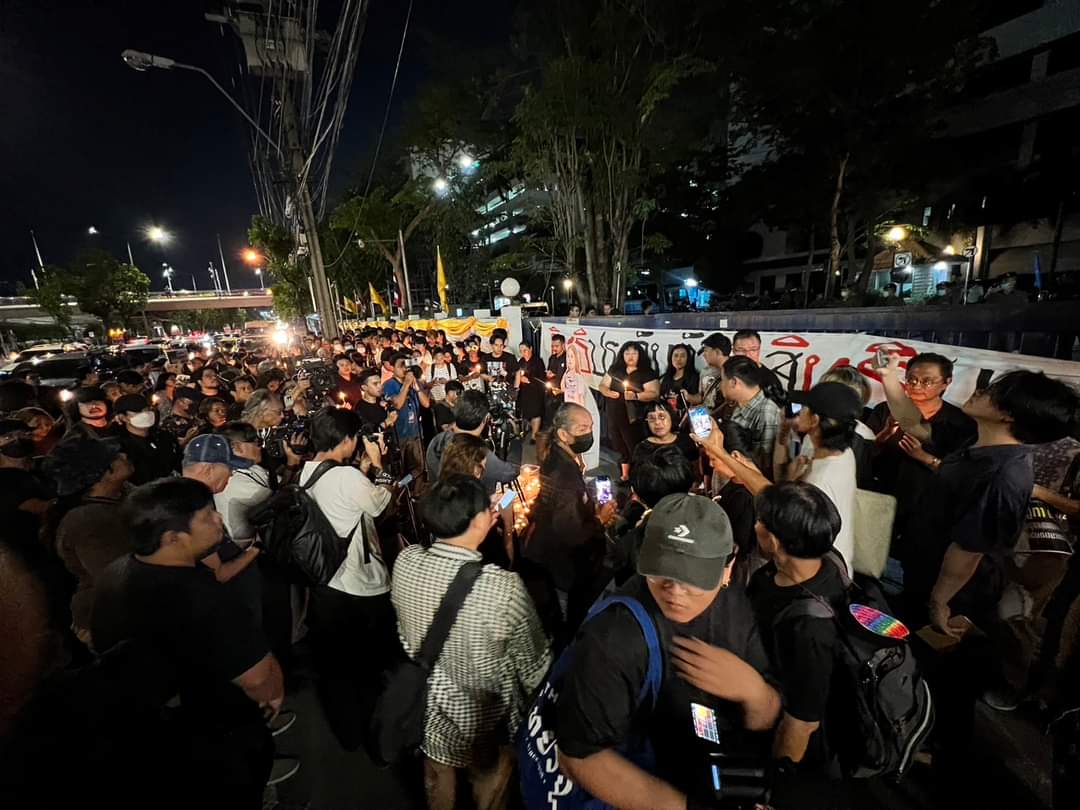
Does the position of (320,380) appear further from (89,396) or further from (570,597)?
(570,597)

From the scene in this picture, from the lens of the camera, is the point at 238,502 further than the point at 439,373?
No

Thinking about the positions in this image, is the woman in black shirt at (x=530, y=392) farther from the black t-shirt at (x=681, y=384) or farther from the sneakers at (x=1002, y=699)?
the sneakers at (x=1002, y=699)

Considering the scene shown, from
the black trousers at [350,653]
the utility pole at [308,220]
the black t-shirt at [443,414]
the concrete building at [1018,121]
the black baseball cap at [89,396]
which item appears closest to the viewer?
the black trousers at [350,653]

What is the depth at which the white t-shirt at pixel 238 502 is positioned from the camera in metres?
3.11

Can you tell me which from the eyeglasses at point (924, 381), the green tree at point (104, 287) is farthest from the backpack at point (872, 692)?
the green tree at point (104, 287)

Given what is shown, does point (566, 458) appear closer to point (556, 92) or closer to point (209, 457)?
point (209, 457)

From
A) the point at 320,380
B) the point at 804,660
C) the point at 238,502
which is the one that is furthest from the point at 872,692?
the point at 320,380

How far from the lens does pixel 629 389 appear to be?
5883mm

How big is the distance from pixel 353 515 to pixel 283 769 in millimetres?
1512

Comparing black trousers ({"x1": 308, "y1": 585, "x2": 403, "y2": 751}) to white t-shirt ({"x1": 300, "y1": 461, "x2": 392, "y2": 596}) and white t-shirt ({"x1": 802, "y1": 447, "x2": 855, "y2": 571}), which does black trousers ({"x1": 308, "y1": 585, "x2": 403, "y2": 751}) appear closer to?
white t-shirt ({"x1": 300, "y1": 461, "x2": 392, "y2": 596})

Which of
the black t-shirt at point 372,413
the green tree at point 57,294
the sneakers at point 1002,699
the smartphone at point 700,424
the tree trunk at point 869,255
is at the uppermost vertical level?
the green tree at point 57,294

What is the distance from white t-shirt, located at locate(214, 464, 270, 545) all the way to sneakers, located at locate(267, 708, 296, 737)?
1.17 meters

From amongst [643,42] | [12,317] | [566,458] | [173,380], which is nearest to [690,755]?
[566,458]

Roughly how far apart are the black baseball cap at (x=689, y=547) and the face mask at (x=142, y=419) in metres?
5.44
